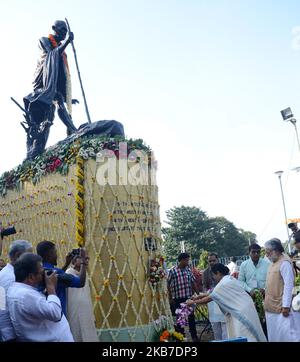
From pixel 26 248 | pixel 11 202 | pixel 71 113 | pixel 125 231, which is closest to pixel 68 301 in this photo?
pixel 26 248

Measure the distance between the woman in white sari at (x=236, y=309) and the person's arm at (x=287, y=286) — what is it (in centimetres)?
43

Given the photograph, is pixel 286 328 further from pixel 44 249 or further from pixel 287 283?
pixel 44 249

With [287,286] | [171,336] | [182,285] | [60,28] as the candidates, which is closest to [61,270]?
[287,286]

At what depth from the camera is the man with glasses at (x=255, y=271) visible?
620 centimetres

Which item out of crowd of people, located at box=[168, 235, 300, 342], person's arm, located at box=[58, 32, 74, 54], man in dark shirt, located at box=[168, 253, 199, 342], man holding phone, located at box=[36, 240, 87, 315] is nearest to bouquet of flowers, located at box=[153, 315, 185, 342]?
man in dark shirt, located at box=[168, 253, 199, 342]

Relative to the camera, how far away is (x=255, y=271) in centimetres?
626

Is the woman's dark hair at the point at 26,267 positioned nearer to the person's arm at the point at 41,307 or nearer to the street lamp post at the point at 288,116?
the person's arm at the point at 41,307

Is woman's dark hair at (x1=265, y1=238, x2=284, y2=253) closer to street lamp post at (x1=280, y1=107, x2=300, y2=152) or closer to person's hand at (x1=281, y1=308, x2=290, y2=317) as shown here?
person's hand at (x1=281, y1=308, x2=290, y2=317)

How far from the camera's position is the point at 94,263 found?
20.2ft

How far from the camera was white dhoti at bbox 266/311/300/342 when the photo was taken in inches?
181

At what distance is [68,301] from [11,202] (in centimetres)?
452

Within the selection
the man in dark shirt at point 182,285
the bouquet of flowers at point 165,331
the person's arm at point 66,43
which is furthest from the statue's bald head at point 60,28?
the bouquet of flowers at point 165,331
